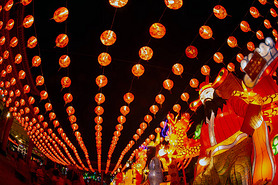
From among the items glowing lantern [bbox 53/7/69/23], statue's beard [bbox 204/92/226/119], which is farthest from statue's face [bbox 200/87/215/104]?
glowing lantern [bbox 53/7/69/23]

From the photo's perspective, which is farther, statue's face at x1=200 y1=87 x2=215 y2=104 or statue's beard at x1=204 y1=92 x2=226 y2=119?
statue's face at x1=200 y1=87 x2=215 y2=104

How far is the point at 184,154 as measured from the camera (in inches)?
311

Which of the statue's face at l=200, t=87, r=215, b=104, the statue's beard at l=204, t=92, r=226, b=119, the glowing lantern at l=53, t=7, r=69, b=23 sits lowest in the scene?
the statue's beard at l=204, t=92, r=226, b=119

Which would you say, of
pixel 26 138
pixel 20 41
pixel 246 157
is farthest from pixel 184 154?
pixel 26 138

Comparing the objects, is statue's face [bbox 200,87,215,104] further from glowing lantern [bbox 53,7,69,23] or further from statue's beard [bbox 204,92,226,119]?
glowing lantern [bbox 53,7,69,23]

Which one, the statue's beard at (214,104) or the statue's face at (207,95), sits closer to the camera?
the statue's beard at (214,104)

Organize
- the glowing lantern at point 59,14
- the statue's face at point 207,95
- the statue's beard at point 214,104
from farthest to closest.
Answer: the glowing lantern at point 59,14 → the statue's face at point 207,95 → the statue's beard at point 214,104

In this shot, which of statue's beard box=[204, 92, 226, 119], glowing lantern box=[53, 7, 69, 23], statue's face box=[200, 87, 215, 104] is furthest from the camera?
glowing lantern box=[53, 7, 69, 23]

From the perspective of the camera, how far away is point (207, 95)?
18.6ft

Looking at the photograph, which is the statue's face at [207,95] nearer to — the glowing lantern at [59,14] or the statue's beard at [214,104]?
the statue's beard at [214,104]

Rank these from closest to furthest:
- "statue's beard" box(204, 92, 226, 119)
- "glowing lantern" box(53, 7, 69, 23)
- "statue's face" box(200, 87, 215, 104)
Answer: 1. "statue's beard" box(204, 92, 226, 119)
2. "statue's face" box(200, 87, 215, 104)
3. "glowing lantern" box(53, 7, 69, 23)

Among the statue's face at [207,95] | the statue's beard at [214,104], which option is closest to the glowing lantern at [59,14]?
the statue's face at [207,95]

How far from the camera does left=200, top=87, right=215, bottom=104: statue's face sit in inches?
220

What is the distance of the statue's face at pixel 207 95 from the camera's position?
18.4 feet
